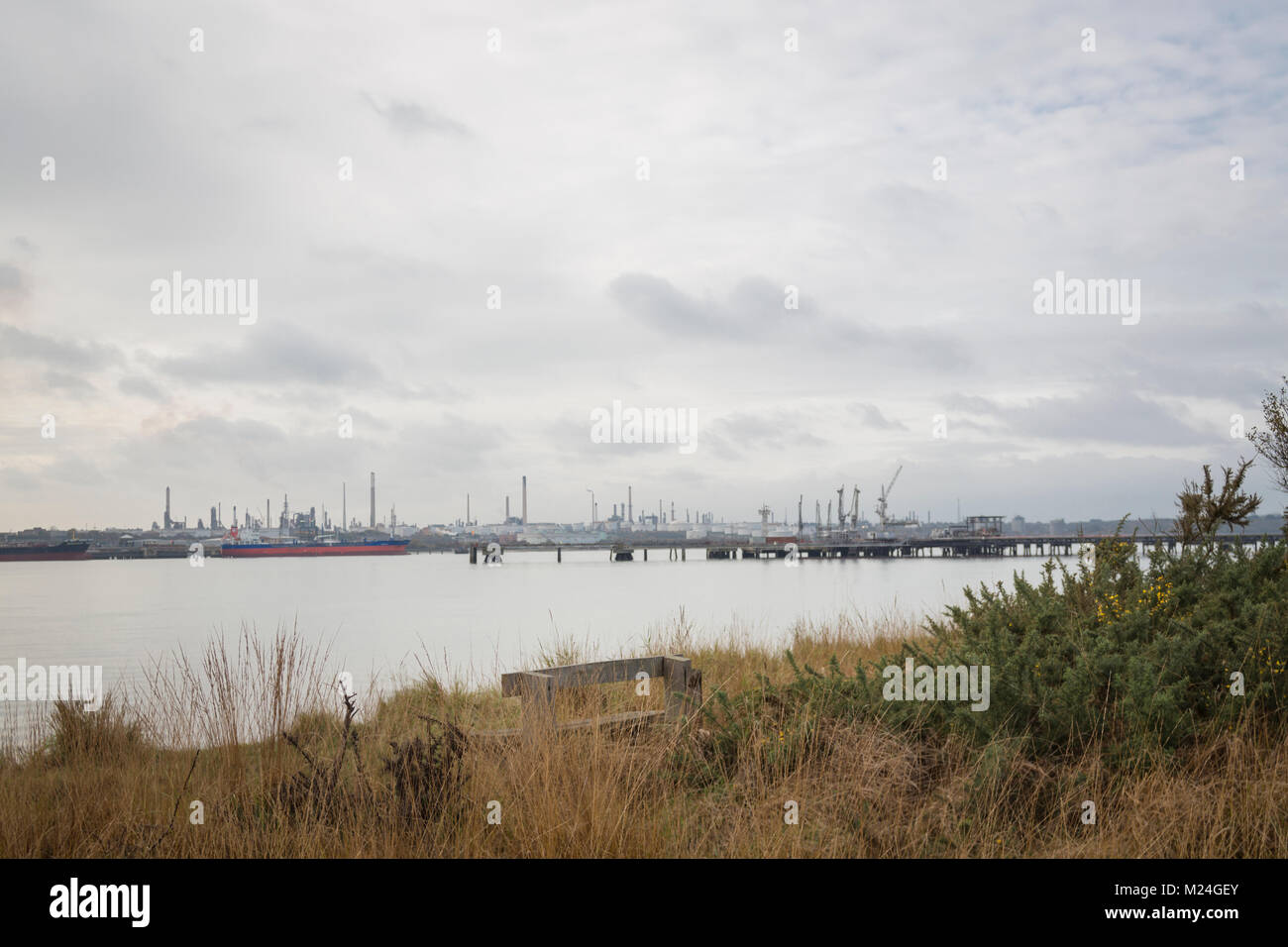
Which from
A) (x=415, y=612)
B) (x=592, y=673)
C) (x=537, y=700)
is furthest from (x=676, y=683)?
(x=415, y=612)

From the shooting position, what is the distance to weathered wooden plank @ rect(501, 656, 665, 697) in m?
7.18

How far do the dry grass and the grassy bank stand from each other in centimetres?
2

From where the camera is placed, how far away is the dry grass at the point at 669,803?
5000mm

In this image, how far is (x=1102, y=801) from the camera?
217 inches

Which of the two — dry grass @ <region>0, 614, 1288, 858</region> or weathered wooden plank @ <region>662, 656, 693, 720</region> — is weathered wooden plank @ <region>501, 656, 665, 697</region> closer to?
weathered wooden plank @ <region>662, 656, 693, 720</region>

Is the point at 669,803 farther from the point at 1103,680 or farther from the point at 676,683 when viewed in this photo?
the point at 1103,680

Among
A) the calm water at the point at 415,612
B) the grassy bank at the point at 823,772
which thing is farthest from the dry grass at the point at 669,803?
the calm water at the point at 415,612

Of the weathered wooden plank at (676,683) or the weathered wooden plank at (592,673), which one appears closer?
the weathered wooden plank at (592,673)

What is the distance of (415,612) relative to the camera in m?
52.6

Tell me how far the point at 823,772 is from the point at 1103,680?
2.49 m

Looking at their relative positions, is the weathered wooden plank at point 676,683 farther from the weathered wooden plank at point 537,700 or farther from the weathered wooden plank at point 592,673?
the weathered wooden plank at point 537,700

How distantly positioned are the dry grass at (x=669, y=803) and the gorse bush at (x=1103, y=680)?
21 cm
